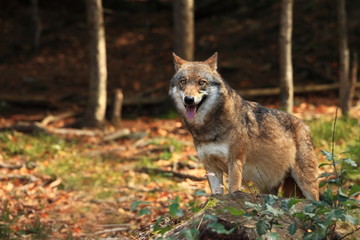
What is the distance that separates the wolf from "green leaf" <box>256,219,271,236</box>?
2.11 m

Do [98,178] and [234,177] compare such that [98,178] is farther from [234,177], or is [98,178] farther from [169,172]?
[234,177]

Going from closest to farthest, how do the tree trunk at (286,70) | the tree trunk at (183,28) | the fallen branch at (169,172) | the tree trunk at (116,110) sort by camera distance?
the fallen branch at (169,172)
the tree trunk at (286,70)
the tree trunk at (183,28)
the tree trunk at (116,110)

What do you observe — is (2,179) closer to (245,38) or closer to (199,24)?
(245,38)

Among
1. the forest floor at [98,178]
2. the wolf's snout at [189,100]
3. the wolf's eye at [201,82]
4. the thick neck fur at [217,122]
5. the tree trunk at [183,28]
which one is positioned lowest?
the forest floor at [98,178]

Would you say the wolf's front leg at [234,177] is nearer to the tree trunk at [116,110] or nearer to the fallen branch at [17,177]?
the fallen branch at [17,177]

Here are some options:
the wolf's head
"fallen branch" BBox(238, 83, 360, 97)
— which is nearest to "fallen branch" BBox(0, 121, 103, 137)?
"fallen branch" BBox(238, 83, 360, 97)

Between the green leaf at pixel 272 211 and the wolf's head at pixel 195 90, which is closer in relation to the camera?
the green leaf at pixel 272 211

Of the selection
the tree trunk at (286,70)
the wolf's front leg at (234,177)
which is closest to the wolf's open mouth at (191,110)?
the wolf's front leg at (234,177)

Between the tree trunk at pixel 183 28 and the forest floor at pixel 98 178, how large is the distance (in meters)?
1.88

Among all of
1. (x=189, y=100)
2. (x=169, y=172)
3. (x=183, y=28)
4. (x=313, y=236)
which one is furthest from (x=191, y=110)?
(x=183, y=28)

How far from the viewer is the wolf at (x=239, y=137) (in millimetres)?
6434

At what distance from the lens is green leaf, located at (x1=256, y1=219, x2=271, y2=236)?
4102 mm

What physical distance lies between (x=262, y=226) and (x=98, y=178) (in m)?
6.43

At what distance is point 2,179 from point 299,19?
1228 cm
